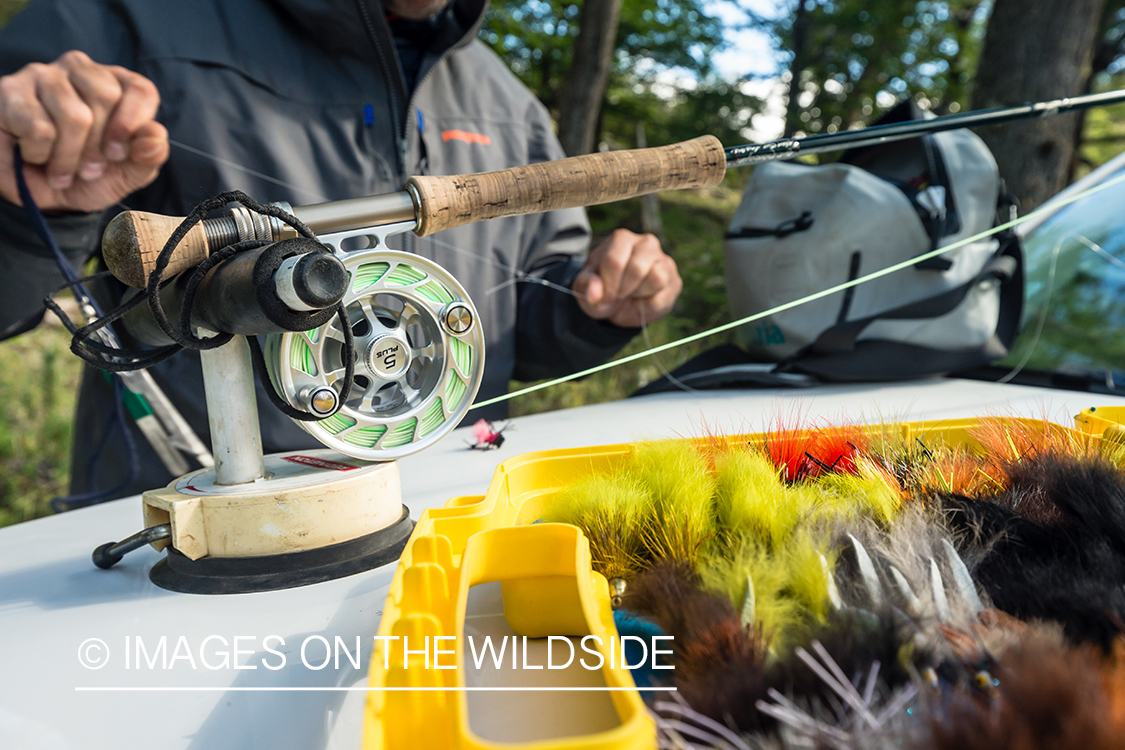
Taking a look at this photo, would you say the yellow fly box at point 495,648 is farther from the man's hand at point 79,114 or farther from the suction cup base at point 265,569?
the man's hand at point 79,114

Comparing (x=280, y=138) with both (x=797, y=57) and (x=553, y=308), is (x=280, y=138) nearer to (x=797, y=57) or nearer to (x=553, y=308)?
(x=553, y=308)

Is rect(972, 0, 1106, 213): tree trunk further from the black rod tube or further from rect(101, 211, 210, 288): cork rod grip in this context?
rect(101, 211, 210, 288): cork rod grip

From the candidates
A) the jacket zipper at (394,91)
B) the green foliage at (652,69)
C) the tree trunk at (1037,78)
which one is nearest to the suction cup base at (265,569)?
the jacket zipper at (394,91)

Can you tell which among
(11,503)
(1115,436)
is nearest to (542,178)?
(1115,436)

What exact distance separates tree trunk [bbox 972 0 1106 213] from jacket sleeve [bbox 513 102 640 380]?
7.34ft

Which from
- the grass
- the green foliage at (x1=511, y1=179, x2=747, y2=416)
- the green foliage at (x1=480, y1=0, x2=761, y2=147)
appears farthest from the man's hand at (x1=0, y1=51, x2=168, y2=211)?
the green foliage at (x1=480, y1=0, x2=761, y2=147)

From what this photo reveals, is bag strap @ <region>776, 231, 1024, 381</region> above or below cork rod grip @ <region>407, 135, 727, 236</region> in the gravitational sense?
below

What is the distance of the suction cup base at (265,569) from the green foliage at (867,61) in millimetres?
7599

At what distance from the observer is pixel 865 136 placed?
3.53ft

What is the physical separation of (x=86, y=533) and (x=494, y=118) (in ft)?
5.47

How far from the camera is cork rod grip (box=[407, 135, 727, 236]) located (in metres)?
0.83

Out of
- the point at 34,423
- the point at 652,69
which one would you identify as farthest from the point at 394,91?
the point at 652,69

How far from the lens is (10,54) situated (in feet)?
5.26

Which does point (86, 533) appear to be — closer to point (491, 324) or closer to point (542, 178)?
point (542, 178)
